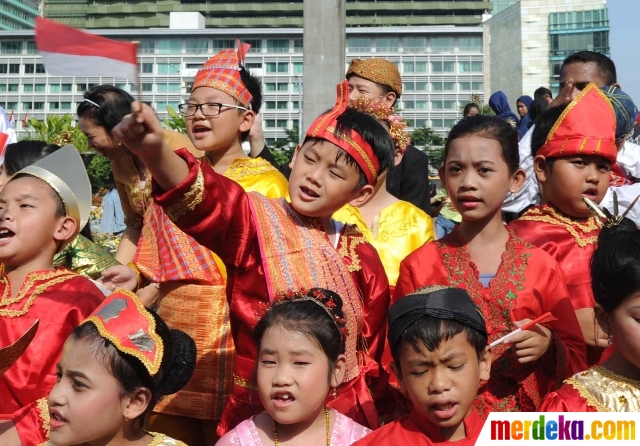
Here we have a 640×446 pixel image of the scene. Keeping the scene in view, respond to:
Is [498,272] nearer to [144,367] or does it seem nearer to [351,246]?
[351,246]

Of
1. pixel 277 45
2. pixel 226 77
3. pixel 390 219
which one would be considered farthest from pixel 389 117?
pixel 277 45

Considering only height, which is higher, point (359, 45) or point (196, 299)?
point (359, 45)

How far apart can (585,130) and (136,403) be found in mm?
2113

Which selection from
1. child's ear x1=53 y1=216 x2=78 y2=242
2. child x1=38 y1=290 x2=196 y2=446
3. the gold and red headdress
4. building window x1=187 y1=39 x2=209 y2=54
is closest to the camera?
child x1=38 y1=290 x2=196 y2=446

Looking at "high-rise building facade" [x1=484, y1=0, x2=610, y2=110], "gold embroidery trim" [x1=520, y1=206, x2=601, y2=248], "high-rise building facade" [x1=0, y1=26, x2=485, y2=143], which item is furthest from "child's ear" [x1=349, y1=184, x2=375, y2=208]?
"high-rise building facade" [x1=484, y1=0, x2=610, y2=110]

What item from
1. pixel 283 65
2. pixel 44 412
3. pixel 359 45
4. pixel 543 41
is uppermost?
pixel 359 45

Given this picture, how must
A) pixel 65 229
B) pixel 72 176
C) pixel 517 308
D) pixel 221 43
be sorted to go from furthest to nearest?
1. pixel 221 43
2. pixel 72 176
3. pixel 65 229
4. pixel 517 308

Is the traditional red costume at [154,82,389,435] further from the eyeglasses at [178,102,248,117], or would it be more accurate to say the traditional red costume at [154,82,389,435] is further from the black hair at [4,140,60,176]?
the black hair at [4,140,60,176]

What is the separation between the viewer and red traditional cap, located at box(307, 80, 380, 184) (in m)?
3.35

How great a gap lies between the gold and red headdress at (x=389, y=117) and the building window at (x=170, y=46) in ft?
223

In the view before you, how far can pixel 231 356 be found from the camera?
3.91 meters

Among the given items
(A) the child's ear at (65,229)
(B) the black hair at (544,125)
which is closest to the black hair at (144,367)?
(A) the child's ear at (65,229)

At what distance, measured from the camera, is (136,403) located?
9.84 ft

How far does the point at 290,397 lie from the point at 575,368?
1.02 m
